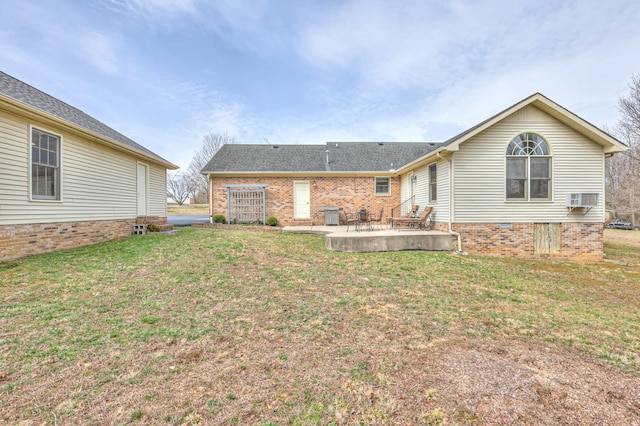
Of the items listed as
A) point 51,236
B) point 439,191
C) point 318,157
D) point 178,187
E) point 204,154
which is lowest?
point 51,236

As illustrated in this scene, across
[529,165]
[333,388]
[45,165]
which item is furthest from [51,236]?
[529,165]

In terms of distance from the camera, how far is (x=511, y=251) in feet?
29.3

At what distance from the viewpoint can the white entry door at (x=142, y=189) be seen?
1076cm

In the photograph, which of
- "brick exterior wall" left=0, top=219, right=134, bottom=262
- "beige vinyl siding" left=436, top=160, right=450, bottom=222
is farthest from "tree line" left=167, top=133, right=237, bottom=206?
"beige vinyl siding" left=436, top=160, right=450, bottom=222

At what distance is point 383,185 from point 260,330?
12.5m

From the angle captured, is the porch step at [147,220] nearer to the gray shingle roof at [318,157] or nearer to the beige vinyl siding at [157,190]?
the beige vinyl siding at [157,190]

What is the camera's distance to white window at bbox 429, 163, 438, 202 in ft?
32.5

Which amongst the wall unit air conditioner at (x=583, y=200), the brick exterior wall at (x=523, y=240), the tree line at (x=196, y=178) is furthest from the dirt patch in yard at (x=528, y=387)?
the tree line at (x=196, y=178)

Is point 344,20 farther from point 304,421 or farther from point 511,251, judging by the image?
point 304,421

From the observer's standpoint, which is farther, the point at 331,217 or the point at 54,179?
the point at 331,217

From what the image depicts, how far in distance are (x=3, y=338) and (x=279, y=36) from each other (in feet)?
44.8

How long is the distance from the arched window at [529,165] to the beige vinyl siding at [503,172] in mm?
174

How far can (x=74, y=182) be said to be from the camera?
762 cm

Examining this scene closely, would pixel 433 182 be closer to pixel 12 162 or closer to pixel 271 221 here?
pixel 271 221
